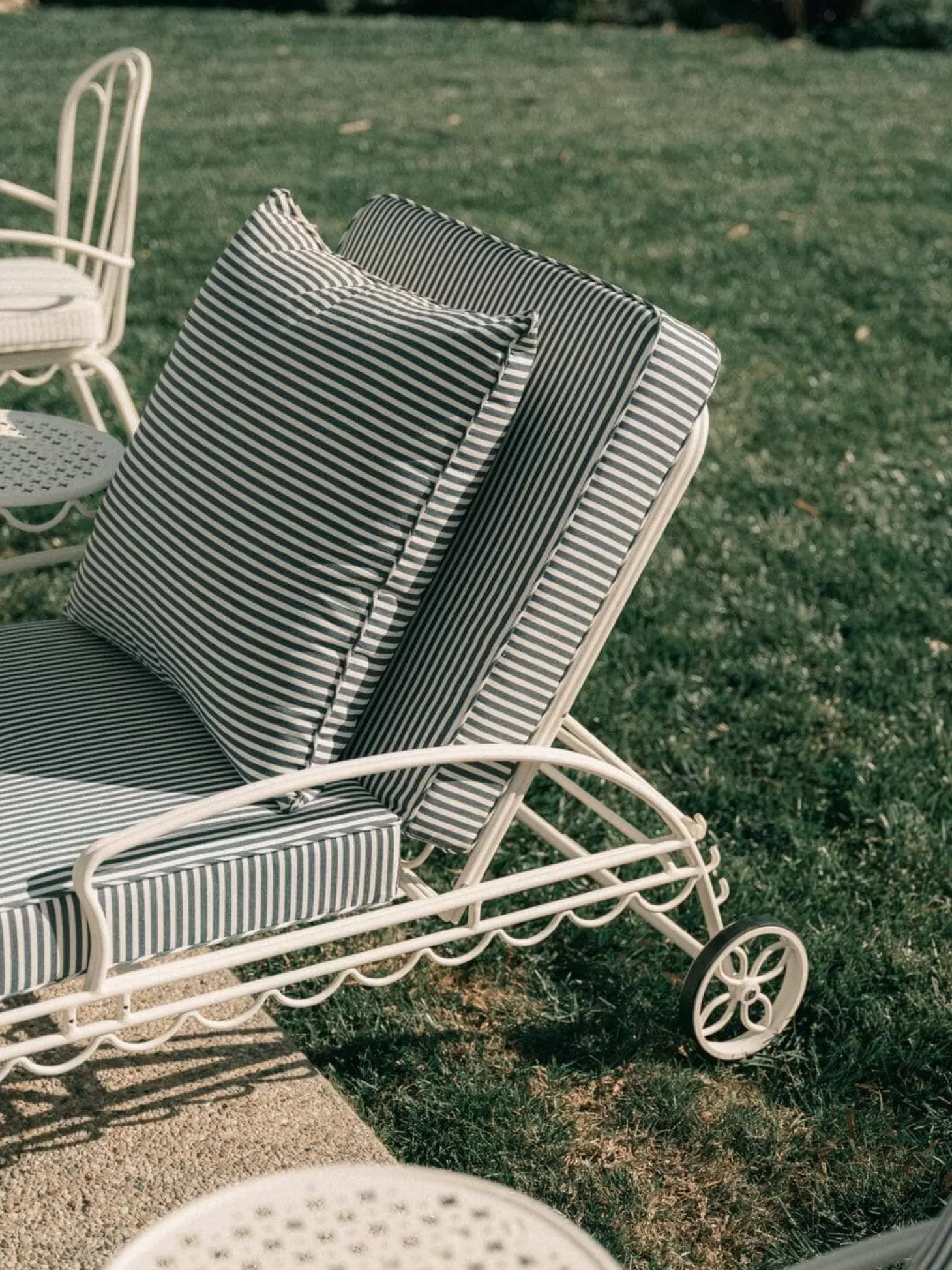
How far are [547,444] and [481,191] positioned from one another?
6.04 meters

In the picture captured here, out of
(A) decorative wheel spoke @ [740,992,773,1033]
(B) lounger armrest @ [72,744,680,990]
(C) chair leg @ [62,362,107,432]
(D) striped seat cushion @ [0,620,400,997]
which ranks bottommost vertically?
(C) chair leg @ [62,362,107,432]

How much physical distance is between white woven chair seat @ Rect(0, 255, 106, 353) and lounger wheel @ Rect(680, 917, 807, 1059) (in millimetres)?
2172

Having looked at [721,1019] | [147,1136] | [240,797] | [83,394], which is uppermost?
[240,797]

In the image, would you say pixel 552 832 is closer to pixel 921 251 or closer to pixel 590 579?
pixel 590 579

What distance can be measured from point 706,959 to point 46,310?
2.25m

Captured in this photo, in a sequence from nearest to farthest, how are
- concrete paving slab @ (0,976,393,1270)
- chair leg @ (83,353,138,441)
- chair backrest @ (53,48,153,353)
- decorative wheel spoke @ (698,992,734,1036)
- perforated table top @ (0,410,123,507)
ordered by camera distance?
concrete paving slab @ (0,976,393,1270)
decorative wheel spoke @ (698,992,734,1036)
perforated table top @ (0,410,123,507)
chair leg @ (83,353,138,441)
chair backrest @ (53,48,153,353)

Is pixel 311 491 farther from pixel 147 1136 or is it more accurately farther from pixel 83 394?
pixel 83 394

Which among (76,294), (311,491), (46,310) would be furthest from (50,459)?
(311,491)

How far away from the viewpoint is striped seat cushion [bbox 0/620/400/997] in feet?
6.36

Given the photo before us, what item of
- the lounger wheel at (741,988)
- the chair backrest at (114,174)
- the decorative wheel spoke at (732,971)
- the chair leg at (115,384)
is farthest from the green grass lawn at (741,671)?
the chair backrest at (114,174)

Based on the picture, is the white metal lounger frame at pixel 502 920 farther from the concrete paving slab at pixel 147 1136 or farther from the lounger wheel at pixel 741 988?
the concrete paving slab at pixel 147 1136

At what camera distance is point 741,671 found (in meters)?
3.70

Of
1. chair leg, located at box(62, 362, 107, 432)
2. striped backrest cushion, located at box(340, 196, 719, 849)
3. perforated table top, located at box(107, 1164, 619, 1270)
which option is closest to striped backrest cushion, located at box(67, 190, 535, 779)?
striped backrest cushion, located at box(340, 196, 719, 849)

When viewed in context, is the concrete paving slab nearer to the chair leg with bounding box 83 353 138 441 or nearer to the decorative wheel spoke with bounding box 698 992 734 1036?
the decorative wheel spoke with bounding box 698 992 734 1036
